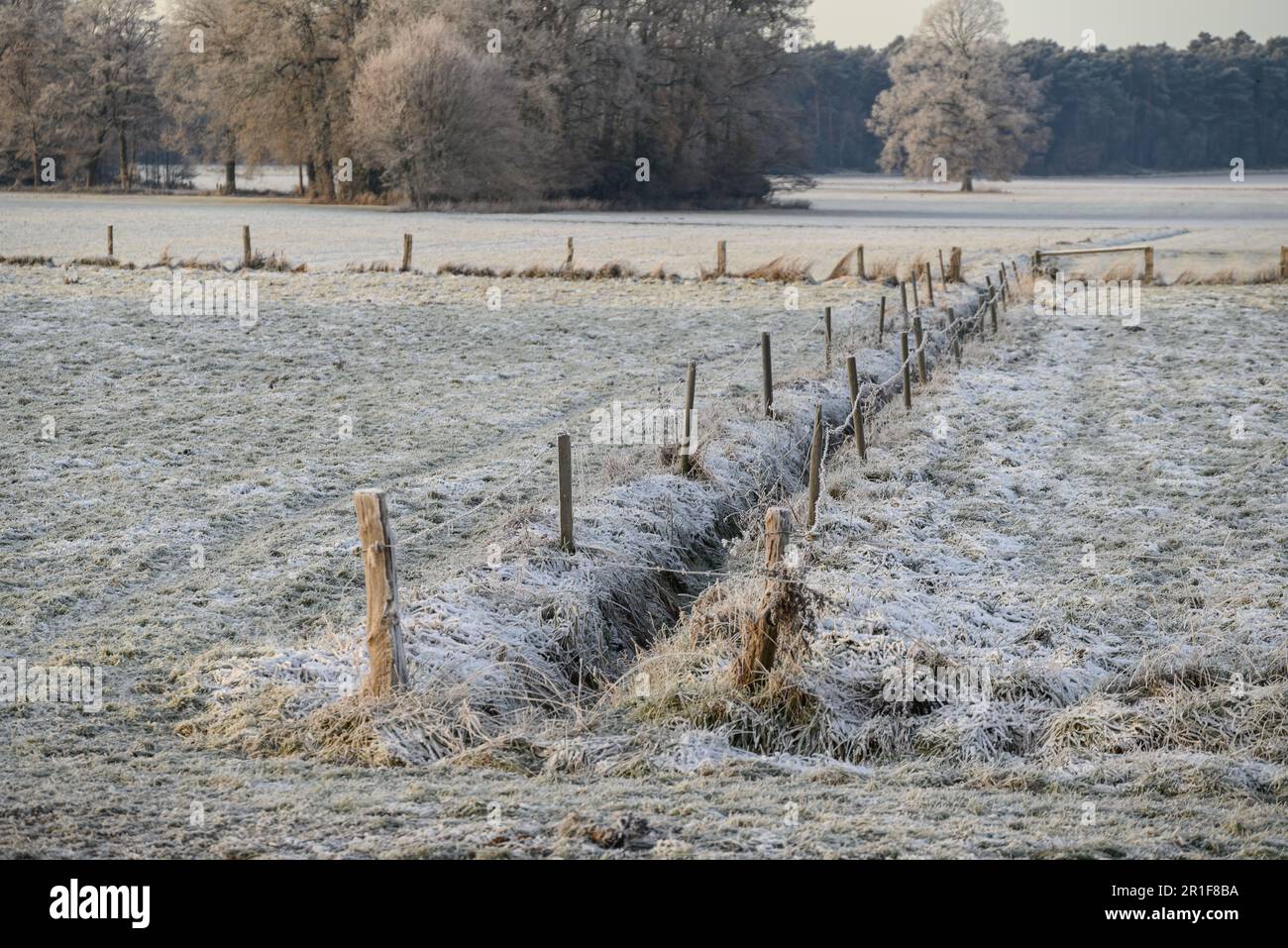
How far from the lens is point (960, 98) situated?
77.0 meters

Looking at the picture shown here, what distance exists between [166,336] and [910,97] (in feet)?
219

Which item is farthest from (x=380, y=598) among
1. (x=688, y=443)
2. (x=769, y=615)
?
(x=688, y=443)

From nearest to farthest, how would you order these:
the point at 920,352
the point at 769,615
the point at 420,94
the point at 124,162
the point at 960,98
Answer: the point at 769,615 < the point at 920,352 < the point at 420,94 < the point at 124,162 < the point at 960,98

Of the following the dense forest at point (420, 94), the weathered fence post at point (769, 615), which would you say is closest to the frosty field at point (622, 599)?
the weathered fence post at point (769, 615)

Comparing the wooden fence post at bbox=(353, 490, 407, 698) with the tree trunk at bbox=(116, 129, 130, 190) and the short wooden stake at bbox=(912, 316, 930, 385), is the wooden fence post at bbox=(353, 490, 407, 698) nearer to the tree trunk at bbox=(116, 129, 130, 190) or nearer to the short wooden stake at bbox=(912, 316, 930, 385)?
the short wooden stake at bbox=(912, 316, 930, 385)

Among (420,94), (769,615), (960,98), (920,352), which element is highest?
(960,98)

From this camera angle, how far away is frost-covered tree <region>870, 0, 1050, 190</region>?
7756 centimetres

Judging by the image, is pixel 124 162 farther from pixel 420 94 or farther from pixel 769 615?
pixel 769 615

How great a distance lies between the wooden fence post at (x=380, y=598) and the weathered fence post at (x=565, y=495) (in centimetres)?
201

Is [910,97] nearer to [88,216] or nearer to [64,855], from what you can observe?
[88,216]

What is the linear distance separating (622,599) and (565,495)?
2.76 feet

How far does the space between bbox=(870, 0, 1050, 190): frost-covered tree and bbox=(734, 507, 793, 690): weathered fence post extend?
73.3 metres

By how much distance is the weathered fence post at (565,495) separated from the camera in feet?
27.9
